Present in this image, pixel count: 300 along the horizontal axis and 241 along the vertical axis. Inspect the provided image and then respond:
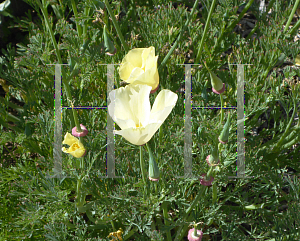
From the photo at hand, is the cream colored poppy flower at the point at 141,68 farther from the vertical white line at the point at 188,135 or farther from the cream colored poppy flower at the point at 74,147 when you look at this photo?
the vertical white line at the point at 188,135

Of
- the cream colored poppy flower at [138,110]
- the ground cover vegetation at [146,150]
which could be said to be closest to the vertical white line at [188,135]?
the ground cover vegetation at [146,150]

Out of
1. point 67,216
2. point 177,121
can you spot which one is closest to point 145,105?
point 177,121

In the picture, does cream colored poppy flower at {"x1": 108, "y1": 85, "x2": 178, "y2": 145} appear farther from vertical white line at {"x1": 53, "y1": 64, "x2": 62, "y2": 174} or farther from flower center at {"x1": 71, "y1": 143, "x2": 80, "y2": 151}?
vertical white line at {"x1": 53, "y1": 64, "x2": 62, "y2": 174}

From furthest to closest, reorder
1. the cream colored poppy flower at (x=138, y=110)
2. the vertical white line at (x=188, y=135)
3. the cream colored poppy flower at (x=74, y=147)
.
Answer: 1. the vertical white line at (x=188, y=135)
2. the cream colored poppy flower at (x=74, y=147)
3. the cream colored poppy flower at (x=138, y=110)

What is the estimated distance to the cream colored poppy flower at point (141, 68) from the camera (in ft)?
2.76

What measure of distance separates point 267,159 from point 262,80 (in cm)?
39

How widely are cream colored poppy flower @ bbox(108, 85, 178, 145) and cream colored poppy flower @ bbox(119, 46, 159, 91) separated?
33 mm

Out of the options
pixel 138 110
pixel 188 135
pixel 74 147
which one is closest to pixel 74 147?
pixel 74 147

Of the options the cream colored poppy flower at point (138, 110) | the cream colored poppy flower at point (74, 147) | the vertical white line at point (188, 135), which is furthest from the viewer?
the vertical white line at point (188, 135)

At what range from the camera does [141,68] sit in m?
0.90

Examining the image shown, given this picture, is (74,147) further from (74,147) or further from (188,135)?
(188,135)

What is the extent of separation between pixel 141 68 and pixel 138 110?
127mm

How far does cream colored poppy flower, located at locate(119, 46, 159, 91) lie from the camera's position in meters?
0.84

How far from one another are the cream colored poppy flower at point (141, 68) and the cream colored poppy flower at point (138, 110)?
3 centimetres
